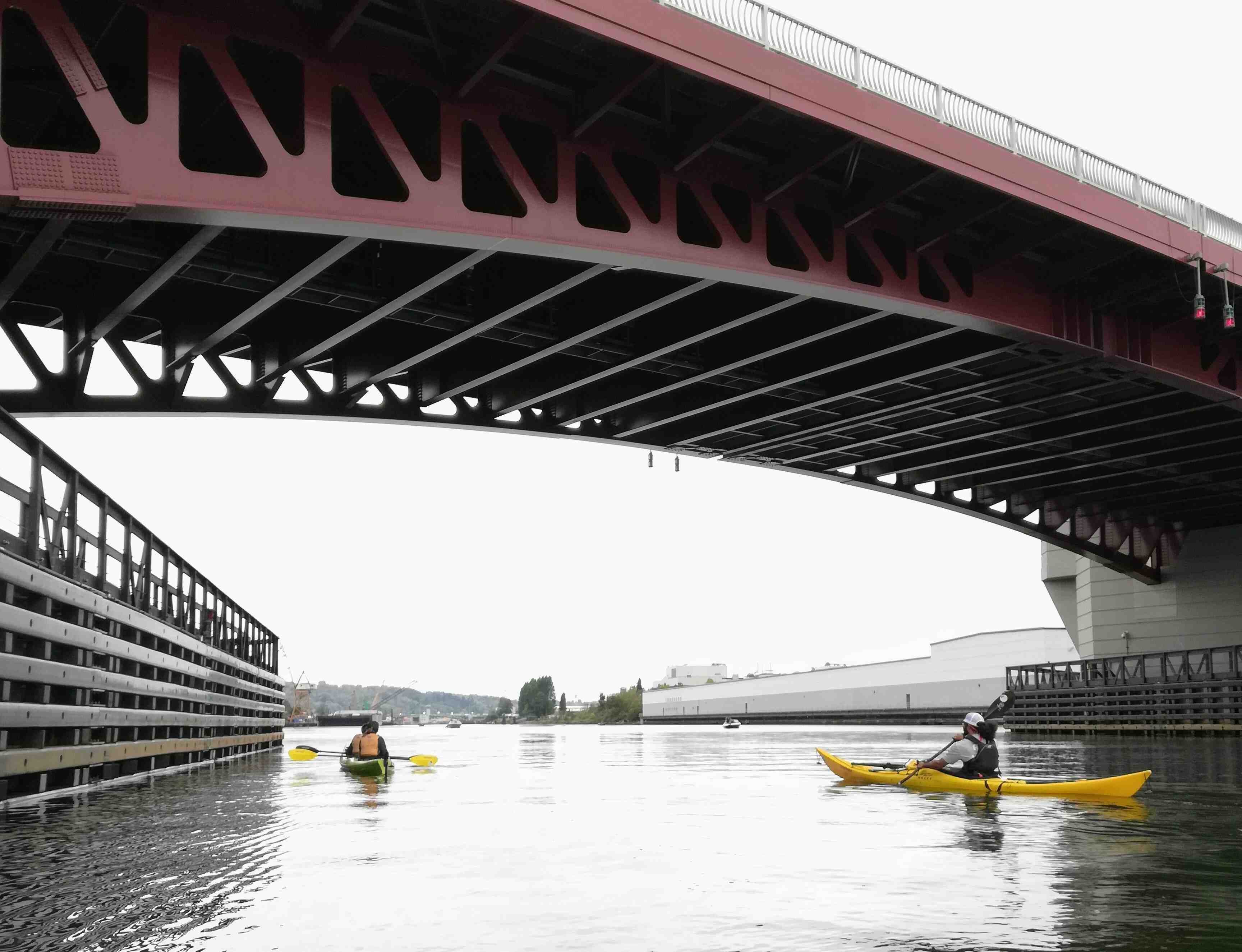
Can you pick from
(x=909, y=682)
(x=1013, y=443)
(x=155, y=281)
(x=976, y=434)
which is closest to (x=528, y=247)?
(x=155, y=281)

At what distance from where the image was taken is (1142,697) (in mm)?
56562

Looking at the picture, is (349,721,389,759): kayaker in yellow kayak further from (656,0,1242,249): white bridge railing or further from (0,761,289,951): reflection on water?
(656,0,1242,249): white bridge railing

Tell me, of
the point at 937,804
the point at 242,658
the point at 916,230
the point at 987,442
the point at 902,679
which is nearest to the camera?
the point at 937,804

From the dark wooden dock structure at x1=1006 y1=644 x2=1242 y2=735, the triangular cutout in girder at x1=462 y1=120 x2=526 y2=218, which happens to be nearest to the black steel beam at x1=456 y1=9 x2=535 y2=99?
the triangular cutout in girder at x1=462 y1=120 x2=526 y2=218

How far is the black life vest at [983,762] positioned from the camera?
17.4 meters

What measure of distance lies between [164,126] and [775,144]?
11418 mm

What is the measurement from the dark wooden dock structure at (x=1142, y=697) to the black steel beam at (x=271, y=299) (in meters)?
41.9

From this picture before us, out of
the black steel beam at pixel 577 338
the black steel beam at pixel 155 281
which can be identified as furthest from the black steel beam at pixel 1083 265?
the black steel beam at pixel 155 281

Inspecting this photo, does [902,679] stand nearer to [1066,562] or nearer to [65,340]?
[1066,562]

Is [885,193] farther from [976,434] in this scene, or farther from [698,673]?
[698,673]

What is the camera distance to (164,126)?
14.6 m

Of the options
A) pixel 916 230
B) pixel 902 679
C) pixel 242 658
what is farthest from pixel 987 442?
pixel 902 679

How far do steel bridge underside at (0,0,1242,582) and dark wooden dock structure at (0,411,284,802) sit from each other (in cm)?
372

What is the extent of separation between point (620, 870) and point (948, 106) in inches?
723
